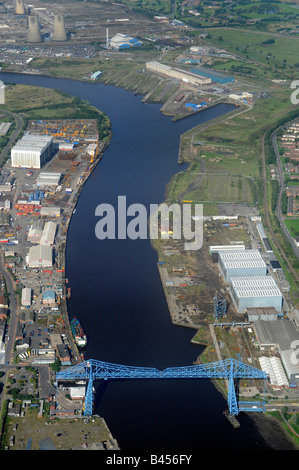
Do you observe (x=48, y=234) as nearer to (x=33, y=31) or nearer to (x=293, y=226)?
(x=293, y=226)

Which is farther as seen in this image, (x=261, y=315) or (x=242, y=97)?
(x=242, y=97)

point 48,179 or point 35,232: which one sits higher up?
point 35,232

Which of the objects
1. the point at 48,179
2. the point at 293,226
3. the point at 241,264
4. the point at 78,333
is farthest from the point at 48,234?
the point at 293,226

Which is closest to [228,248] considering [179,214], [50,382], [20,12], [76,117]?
[179,214]

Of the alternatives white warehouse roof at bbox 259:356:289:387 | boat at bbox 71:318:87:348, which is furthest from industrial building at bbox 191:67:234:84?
white warehouse roof at bbox 259:356:289:387

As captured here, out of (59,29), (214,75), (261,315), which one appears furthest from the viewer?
(59,29)

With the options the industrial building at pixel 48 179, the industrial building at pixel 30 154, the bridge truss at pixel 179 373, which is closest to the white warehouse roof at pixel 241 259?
the bridge truss at pixel 179 373

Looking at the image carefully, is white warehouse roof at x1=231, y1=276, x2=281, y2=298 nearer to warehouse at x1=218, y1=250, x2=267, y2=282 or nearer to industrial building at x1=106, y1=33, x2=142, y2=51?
warehouse at x1=218, y1=250, x2=267, y2=282
